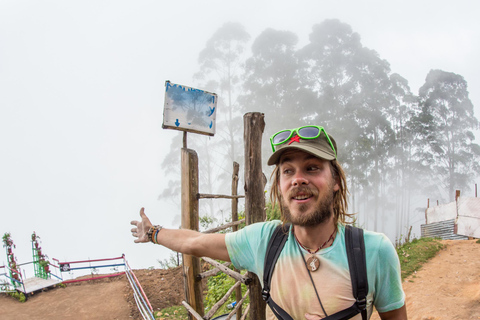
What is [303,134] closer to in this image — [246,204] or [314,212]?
[314,212]

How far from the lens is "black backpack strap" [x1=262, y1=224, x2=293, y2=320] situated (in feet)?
5.12

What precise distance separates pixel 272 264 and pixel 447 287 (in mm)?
7728

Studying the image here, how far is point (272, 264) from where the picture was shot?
163 centimetres

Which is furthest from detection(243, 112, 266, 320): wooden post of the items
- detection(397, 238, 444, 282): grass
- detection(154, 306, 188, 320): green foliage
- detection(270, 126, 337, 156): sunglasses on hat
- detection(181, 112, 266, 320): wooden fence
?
detection(397, 238, 444, 282): grass

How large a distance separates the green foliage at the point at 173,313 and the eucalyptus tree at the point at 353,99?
1898 cm

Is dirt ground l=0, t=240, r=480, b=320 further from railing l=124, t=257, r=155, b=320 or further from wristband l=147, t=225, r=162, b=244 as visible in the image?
wristband l=147, t=225, r=162, b=244

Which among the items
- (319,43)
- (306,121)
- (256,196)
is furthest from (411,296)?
(319,43)

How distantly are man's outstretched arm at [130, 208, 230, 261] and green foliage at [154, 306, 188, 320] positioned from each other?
6.53 metres

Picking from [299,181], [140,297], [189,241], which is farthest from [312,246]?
[140,297]

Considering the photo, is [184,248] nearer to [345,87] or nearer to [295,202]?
[295,202]

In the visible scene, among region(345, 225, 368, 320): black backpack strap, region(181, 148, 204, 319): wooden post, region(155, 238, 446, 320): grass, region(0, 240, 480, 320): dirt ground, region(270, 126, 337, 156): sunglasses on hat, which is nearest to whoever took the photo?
region(345, 225, 368, 320): black backpack strap

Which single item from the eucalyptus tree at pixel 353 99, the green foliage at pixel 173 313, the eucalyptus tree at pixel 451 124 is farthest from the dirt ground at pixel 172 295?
the eucalyptus tree at pixel 451 124

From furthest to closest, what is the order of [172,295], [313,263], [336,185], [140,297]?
[172,295] → [140,297] → [336,185] → [313,263]

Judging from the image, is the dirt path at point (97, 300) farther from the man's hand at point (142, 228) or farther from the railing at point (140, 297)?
the man's hand at point (142, 228)
